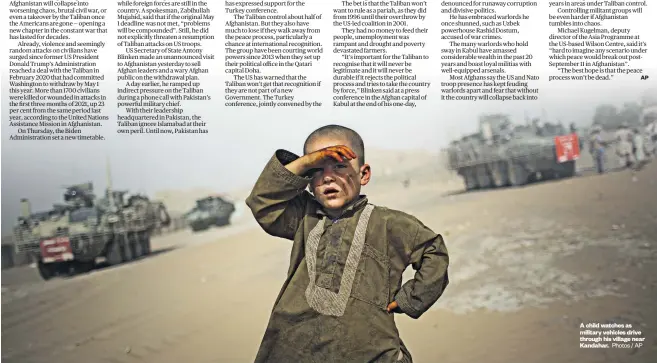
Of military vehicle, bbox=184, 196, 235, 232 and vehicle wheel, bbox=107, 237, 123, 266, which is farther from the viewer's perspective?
vehicle wheel, bbox=107, 237, 123, 266

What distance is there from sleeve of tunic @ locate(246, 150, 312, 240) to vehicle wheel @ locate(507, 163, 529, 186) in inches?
121

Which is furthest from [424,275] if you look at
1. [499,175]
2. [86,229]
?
[86,229]

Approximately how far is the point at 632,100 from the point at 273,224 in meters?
2.86

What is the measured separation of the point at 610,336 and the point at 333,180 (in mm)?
2514

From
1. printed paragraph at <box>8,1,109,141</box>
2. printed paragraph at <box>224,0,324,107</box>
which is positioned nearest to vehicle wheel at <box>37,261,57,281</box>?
printed paragraph at <box>8,1,109,141</box>

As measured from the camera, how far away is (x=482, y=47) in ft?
13.4

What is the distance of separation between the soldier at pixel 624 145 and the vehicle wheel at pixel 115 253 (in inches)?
149

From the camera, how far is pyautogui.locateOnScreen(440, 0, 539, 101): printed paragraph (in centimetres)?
409

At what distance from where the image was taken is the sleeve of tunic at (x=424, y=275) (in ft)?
7.42

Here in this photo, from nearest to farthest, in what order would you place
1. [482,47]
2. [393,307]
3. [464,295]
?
[393,307] → [482,47] → [464,295]

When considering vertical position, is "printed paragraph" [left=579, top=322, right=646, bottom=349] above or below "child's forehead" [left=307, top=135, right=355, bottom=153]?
below

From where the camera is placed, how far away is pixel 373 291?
2.36 m

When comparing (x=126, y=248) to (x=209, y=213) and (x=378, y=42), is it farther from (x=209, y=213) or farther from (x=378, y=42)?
(x=378, y=42)

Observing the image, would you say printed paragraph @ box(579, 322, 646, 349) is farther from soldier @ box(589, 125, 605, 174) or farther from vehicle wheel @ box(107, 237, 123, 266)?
vehicle wheel @ box(107, 237, 123, 266)
